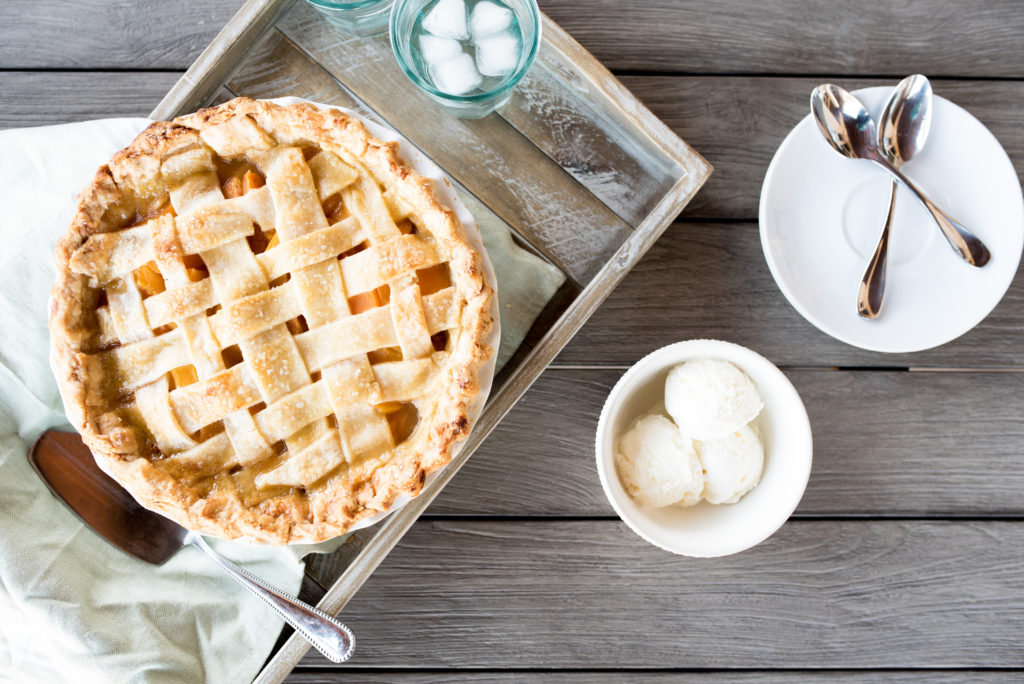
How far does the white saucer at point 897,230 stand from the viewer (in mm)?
1128

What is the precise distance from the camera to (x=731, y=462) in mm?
1065

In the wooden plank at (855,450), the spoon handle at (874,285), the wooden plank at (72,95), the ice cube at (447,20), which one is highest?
the ice cube at (447,20)

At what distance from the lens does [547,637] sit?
122 cm

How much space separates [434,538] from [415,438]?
0.34m

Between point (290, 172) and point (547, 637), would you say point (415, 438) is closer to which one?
point (290, 172)

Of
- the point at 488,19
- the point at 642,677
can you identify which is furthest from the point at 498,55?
the point at 642,677

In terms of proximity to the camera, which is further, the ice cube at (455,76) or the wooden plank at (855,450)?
the wooden plank at (855,450)

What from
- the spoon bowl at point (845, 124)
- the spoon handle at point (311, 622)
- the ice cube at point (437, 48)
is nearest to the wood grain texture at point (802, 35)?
the spoon bowl at point (845, 124)

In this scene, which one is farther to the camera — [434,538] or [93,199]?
[434,538]

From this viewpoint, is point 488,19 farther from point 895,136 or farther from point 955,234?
point 955,234

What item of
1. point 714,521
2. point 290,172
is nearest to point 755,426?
point 714,521

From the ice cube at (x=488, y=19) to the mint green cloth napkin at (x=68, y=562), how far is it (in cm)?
32

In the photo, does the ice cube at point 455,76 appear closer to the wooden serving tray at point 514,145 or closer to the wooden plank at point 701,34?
the wooden serving tray at point 514,145

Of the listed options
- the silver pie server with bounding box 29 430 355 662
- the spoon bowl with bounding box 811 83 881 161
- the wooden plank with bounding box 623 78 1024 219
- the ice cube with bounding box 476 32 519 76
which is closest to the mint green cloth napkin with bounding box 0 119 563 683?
the silver pie server with bounding box 29 430 355 662
